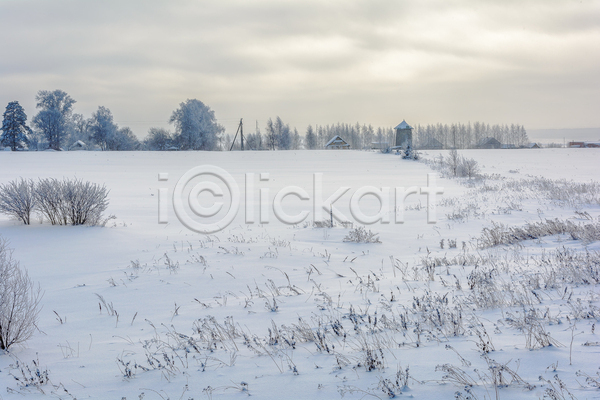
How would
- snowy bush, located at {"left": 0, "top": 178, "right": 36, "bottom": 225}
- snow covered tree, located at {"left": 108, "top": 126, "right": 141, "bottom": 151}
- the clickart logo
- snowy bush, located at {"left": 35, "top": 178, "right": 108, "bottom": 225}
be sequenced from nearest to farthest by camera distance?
1. snowy bush, located at {"left": 0, "top": 178, "right": 36, "bottom": 225}
2. snowy bush, located at {"left": 35, "top": 178, "right": 108, "bottom": 225}
3. the clickart logo
4. snow covered tree, located at {"left": 108, "top": 126, "right": 141, "bottom": 151}

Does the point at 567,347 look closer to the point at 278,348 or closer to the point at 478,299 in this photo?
the point at 478,299

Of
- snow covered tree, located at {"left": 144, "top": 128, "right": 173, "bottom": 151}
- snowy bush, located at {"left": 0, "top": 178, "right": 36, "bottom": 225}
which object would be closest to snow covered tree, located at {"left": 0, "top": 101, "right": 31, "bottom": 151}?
snow covered tree, located at {"left": 144, "top": 128, "right": 173, "bottom": 151}

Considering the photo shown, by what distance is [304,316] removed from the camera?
4.84 m

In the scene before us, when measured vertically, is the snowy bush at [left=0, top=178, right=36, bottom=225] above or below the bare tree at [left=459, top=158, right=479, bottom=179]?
below

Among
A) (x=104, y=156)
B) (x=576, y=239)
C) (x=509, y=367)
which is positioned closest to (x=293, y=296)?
(x=509, y=367)

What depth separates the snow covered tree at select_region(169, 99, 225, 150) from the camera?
6675cm

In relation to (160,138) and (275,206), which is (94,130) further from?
(275,206)

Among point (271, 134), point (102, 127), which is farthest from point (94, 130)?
point (271, 134)

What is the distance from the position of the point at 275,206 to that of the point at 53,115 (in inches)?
2387

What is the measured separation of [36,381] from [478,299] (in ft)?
15.8

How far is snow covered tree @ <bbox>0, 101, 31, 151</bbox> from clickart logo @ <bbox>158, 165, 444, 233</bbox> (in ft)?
158

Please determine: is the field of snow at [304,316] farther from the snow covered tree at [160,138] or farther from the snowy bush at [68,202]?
the snow covered tree at [160,138]

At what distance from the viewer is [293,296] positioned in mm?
5754

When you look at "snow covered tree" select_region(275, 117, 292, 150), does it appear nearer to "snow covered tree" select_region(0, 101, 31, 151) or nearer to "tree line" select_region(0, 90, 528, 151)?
"tree line" select_region(0, 90, 528, 151)
